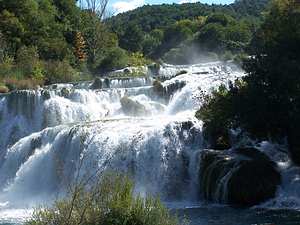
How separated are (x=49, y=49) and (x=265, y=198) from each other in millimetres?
34417

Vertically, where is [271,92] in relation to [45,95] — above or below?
above

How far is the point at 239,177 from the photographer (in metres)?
23.2

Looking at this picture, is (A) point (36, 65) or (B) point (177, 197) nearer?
(B) point (177, 197)

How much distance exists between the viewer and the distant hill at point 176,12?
341 ft

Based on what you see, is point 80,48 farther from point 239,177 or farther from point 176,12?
point 176,12

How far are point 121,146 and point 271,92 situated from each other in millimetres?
6815

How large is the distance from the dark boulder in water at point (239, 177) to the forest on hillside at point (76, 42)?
48.5 ft

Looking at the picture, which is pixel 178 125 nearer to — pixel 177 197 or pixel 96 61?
pixel 177 197

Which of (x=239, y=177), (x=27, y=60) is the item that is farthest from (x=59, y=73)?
(x=239, y=177)

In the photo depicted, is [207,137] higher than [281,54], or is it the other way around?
[281,54]

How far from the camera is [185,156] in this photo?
26.5m

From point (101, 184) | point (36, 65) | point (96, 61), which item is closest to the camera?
point (101, 184)

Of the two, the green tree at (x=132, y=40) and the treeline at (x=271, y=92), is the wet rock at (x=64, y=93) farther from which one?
the green tree at (x=132, y=40)

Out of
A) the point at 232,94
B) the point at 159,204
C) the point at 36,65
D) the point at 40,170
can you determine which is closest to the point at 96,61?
the point at 36,65
